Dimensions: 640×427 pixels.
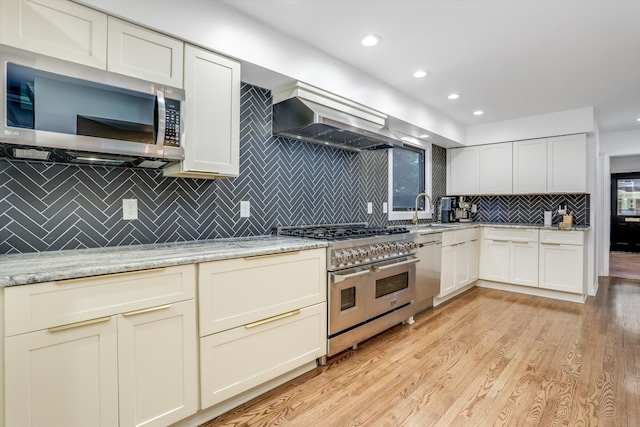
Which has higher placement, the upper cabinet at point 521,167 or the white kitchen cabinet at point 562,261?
the upper cabinet at point 521,167

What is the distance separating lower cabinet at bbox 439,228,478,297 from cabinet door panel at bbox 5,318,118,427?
3.36m

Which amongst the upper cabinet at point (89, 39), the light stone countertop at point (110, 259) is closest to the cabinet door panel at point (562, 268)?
the light stone countertop at point (110, 259)

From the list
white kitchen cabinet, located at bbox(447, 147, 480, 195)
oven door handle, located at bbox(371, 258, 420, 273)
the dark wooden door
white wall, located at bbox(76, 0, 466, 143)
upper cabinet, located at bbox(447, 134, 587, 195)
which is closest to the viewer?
white wall, located at bbox(76, 0, 466, 143)

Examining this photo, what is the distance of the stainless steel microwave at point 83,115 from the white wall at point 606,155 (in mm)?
6532

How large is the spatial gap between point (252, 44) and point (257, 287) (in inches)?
64.0

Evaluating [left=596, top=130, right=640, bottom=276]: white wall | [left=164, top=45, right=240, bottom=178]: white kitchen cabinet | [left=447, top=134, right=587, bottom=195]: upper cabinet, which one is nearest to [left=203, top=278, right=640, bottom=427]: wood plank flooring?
[left=164, top=45, right=240, bottom=178]: white kitchen cabinet

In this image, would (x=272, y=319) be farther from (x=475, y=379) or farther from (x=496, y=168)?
(x=496, y=168)

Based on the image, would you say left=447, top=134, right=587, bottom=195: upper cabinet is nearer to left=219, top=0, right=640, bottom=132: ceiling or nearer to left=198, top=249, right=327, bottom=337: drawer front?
left=219, top=0, right=640, bottom=132: ceiling

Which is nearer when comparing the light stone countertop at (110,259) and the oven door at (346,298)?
the light stone countertop at (110,259)

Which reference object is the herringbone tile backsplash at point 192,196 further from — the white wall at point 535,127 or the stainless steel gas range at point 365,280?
the white wall at point 535,127

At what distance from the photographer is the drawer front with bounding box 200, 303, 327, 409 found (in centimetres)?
174

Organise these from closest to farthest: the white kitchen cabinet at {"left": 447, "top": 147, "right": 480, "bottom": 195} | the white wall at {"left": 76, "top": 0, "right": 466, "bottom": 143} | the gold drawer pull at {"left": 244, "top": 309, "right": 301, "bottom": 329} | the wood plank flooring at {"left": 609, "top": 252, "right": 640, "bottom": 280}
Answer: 1. the white wall at {"left": 76, "top": 0, "right": 466, "bottom": 143}
2. the gold drawer pull at {"left": 244, "top": 309, "right": 301, "bottom": 329}
3. the white kitchen cabinet at {"left": 447, "top": 147, "right": 480, "bottom": 195}
4. the wood plank flooring at {"left": 609, "top": 252, "right": 640, "bottom": 280}

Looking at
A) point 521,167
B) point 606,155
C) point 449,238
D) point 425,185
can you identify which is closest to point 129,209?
point 449,238

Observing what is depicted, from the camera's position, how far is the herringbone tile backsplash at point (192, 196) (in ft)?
5.62
